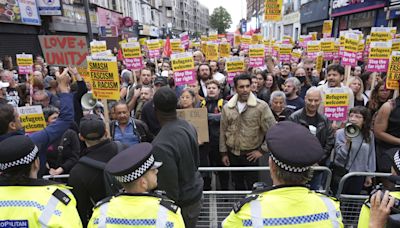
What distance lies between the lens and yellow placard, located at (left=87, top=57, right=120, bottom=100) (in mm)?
4273

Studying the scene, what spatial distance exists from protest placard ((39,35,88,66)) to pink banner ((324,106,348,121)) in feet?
11.7

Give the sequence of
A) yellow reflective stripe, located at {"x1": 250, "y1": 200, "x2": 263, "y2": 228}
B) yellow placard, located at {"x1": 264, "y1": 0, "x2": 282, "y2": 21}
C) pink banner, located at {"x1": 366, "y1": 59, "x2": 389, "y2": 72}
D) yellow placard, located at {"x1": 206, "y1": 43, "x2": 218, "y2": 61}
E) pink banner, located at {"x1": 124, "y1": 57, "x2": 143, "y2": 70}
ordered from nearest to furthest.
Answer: yellow reflective stripe, located at {"x1": 250, "y1": 200, "x2": 263, "y2": 228}
pink banner, located at {"x1": 366, "y1": 59, "x2": 389, "y2": 72}
pink banner, located at {"x1": 124, "y1": 57, "x2": 143, "y2": 70}
yellow placard, located at {"x1": 206, "y1": 43, "x2": 218, "y2": 61}
yellow placard, located at {"x1": 264, "y1": 0, "x2": 282, "y2": 21}

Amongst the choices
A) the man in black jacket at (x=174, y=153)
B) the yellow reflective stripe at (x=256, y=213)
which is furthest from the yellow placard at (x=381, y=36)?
the yellow reflective stripe at (x=256, y=213)

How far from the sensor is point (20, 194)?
190 cm

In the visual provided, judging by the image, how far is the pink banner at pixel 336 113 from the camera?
14.5 ft

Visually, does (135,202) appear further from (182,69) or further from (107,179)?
(182,69)

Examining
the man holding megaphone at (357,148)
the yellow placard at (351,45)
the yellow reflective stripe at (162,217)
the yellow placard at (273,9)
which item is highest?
the yellow placard at (273,9)

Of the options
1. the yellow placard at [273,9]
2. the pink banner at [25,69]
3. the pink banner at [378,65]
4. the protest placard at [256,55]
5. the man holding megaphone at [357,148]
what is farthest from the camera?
the yellow placard at [273,9]

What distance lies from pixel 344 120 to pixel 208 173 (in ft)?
7.38

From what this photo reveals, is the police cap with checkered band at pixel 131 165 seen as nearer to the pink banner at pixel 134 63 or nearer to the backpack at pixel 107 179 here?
the backpack at pixel 107 179

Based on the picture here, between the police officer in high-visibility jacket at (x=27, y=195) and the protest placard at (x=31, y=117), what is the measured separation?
2031 millimetres

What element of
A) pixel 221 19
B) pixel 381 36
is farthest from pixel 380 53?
pixel 221 19

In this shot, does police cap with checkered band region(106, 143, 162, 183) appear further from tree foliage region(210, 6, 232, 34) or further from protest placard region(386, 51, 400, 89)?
tree foliage region(210, 6, 232, 34)

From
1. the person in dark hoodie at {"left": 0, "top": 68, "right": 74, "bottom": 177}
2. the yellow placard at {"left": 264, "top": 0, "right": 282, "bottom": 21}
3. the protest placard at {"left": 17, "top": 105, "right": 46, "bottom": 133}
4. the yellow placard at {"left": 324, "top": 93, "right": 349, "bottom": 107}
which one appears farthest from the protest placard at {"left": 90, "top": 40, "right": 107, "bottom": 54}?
the yellow placard at {"left": 264, "top": 0, "right": 282, "bottom": 21}
